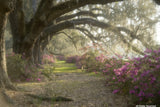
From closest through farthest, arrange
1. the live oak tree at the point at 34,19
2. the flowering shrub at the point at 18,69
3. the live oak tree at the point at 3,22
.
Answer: the live oak tree at the point at 3,22
the live oak tree at the point at 34,19
the flowering shrub at the point at 18,69

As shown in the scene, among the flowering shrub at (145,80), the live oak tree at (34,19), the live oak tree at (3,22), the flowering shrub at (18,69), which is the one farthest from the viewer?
the flowering shrub at (18,69)

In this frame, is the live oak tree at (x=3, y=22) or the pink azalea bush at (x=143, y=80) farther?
the live oak tree at (x=3, y=22)

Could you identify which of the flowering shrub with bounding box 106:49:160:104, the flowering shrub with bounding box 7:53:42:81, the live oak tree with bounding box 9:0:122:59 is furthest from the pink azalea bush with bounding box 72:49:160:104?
the flowering shrub with bounding box 7:53:42:81

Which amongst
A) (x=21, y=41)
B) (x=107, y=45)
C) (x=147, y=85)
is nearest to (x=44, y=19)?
(x=21, y=41)

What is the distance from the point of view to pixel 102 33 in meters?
13.1

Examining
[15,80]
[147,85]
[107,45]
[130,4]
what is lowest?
[15,80]

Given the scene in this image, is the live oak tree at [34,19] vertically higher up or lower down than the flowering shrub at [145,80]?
higher up

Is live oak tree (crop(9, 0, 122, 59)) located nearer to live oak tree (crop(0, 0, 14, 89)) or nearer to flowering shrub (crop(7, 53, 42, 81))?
flowering shrub (crop(7, 53, 42, 81))

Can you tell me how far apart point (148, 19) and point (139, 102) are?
25.3 ft

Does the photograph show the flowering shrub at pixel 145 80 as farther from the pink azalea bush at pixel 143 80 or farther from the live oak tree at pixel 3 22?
the live oak tree at pixel 3 22

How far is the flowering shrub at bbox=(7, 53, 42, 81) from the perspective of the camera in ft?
25.2

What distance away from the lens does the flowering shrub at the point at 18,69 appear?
7.69 metres

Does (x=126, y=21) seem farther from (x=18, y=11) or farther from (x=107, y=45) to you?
(x=18, y=11)

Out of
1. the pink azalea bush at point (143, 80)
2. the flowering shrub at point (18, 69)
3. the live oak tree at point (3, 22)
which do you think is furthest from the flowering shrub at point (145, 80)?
the flowering shrub at point (18, 69)
